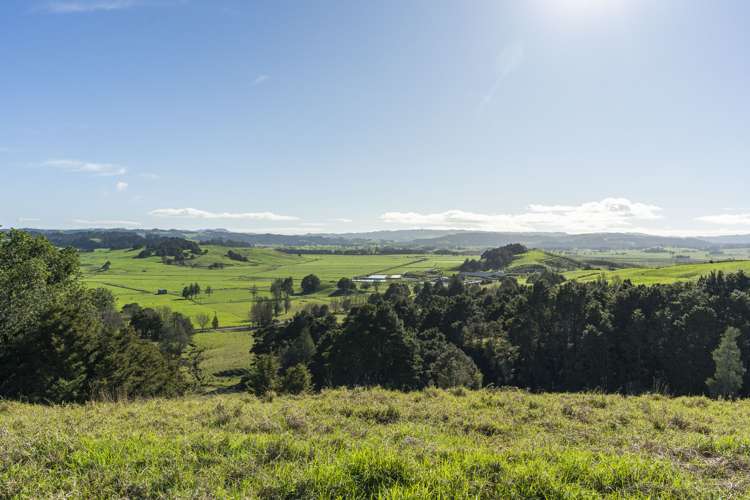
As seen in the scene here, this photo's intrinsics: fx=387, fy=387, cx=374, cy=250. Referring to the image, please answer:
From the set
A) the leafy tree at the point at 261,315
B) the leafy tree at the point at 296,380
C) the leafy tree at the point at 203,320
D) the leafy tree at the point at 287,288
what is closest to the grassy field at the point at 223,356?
the leafy tree at the point at 261,315

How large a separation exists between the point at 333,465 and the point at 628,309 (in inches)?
3132

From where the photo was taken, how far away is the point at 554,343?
70062 millimetres

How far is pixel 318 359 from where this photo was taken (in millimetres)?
62531

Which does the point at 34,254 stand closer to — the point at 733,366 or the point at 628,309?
the point at 733,366

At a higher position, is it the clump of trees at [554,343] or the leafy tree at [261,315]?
the clump of trees at [554,343]

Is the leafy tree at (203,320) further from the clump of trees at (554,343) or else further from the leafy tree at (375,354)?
the leafy tree at (375,354)

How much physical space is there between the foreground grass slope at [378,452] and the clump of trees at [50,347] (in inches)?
529

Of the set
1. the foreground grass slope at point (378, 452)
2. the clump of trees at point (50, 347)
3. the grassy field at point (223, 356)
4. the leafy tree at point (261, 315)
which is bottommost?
the grassy field at point (223, 356)

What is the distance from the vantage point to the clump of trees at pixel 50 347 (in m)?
23.7

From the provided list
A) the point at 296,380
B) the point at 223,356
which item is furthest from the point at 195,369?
the point at 296,380

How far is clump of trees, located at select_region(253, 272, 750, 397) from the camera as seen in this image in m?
54.3

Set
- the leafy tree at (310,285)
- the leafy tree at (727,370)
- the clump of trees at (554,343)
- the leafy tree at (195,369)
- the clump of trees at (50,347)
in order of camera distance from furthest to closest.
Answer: the leafy tree at (310,285) → the leafy tree at (195,369) → the clump of trees at (554,343) → the leafy tree at (727,370) → the clump of trees at (50,347)

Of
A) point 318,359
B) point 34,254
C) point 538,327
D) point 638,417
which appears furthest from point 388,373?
point 638,417

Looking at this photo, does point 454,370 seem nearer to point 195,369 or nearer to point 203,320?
point 195,369
